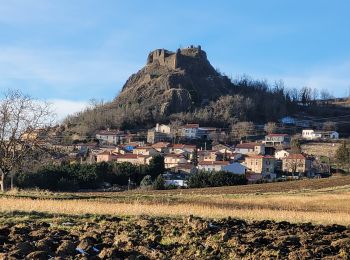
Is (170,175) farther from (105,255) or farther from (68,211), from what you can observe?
(105,255)

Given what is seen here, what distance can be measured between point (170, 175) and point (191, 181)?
12.8 metres

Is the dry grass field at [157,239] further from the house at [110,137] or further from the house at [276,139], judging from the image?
the house at [276,139]

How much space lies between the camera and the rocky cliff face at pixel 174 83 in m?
160

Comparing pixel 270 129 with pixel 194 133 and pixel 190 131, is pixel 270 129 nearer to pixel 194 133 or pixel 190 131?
pixel 194 133

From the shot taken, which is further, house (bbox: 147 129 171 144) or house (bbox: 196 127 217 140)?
house (bbox: 196 127 217 140)

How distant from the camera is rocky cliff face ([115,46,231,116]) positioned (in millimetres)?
159875

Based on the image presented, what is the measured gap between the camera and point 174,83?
6767 inches

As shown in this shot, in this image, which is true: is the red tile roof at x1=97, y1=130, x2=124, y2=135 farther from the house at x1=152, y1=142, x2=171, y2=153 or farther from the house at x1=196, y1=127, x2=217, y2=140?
the house at x1=152, y1=142, x2=171, y2=153

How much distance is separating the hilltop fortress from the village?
4765 cm

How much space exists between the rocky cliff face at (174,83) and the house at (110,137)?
74.8 ft

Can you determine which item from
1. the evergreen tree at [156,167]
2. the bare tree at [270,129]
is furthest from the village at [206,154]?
→ the bare tree at [270,129]

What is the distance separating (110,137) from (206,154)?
3655cm

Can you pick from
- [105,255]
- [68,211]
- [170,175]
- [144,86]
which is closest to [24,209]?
[68,211]

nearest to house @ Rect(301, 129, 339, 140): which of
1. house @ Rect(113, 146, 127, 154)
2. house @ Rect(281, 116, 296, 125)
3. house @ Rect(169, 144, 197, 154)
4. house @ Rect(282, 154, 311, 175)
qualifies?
house @ Rect(281, 116, 296, 125)
